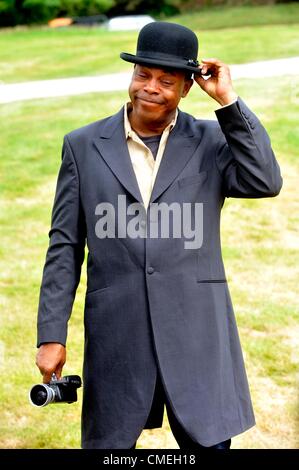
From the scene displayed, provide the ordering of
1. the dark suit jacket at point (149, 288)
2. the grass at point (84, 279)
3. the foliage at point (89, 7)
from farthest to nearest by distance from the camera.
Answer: the foliage at point (89, 7)
the grass at point (84, 279)
the dark suit jacket at point (149, 288)

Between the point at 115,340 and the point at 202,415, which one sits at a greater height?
the point at 115,340

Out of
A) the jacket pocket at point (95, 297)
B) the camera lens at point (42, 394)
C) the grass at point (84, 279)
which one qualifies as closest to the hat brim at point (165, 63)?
the jacket pocket at point (95, 297)

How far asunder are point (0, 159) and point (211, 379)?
26.0ft

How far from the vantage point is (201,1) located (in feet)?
134

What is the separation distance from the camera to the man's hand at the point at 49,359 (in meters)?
3.38

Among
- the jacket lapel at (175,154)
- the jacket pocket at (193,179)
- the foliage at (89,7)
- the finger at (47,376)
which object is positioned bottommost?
the foliage at (89,7)

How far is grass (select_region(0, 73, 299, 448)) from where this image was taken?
5.34 meters

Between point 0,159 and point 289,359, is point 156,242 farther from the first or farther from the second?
point 0,159

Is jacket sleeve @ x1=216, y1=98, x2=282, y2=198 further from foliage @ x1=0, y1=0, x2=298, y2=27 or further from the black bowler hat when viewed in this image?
foliage @ x1=0, y1=0, x2=298, y2=27

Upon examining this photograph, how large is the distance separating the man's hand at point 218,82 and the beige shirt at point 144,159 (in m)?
0.19

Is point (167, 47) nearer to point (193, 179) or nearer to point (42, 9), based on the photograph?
point (193, 179)

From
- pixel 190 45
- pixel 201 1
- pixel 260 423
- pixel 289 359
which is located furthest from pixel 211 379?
pixel 201 1

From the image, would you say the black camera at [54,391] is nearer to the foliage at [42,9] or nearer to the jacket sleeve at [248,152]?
the jacket sleeve at [248,152]

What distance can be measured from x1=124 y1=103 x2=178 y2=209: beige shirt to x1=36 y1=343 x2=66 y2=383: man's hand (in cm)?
64
